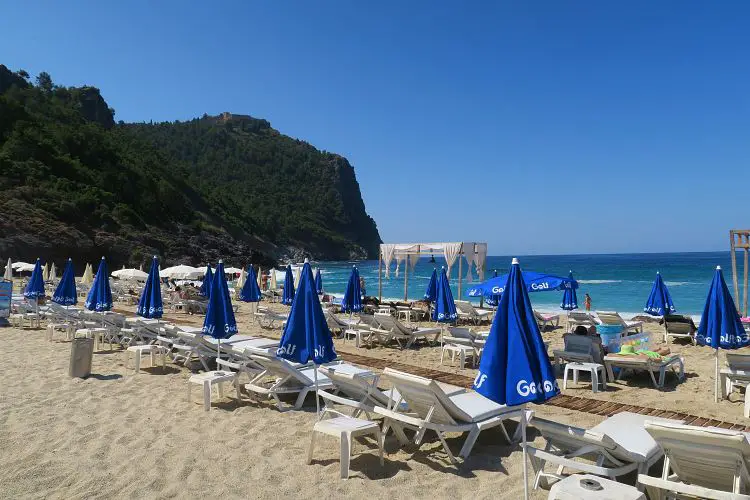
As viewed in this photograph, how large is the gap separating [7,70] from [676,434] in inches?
3230

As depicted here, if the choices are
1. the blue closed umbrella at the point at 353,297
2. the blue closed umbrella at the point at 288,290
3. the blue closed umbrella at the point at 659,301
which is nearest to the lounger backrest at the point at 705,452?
the blue closed umbrella at the point at 353,297

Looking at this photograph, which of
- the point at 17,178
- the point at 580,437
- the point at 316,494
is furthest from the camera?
the point at 17,178

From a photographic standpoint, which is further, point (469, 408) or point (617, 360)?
point (617, 360)

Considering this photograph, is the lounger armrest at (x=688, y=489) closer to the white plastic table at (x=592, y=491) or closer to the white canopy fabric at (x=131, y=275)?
the white plastic table at (x=592, y=491)

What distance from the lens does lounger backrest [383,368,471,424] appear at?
4.34 metres

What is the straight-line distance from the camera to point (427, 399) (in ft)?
14.7

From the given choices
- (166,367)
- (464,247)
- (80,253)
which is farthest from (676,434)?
(80,253)

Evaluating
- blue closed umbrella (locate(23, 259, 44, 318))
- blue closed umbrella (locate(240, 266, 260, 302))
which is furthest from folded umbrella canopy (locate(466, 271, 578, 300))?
blue closed umbrella (locate(23, 259, 44, 318))

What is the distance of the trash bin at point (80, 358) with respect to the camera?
7.43 metres

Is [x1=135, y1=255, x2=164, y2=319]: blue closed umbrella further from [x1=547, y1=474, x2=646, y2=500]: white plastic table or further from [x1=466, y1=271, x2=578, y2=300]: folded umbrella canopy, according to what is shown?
[x1=547, y1=474, x2=646, y2=500]: white plastic table

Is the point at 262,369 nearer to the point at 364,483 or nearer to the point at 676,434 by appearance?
the point at 364,483

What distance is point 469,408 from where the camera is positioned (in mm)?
4906

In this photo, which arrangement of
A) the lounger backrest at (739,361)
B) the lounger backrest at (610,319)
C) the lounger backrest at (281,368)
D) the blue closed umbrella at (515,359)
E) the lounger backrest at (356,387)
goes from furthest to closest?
the lounger backrest at (610,319) < the lounger backrest at (739,361) < the lounger backrest at (281,368) < the lounger backrest at (356,387) < the blue closed umbrella at (515,359)

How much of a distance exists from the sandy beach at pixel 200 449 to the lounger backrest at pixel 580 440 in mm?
420
